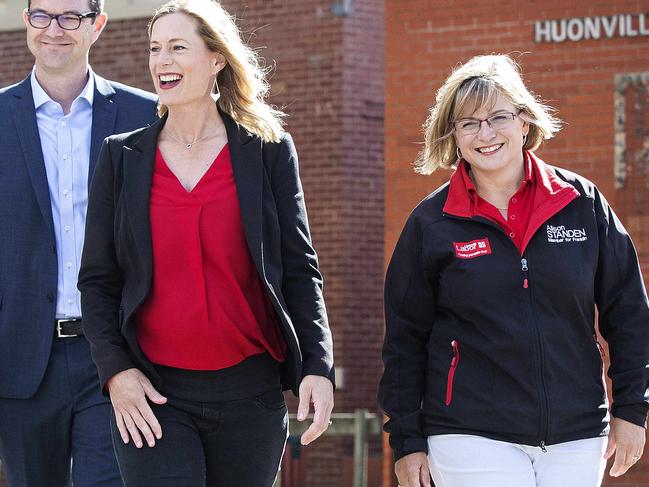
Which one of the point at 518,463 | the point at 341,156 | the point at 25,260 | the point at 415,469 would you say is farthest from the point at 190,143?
the point at 341,156

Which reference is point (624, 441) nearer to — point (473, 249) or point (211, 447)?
point (473, 249)

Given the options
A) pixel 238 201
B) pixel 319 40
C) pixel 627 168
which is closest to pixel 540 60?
pixel 627 168

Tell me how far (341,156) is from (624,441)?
862cm

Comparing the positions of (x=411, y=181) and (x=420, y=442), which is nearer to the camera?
(x=420, y=442)

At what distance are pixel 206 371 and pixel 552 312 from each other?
117cm

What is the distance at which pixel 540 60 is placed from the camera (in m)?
10.1

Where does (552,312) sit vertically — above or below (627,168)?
below

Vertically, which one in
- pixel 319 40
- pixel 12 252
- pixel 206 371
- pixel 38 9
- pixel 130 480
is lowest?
pixel 130 480

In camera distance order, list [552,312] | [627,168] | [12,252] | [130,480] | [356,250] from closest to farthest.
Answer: [130,480] → [552,312] → [12,252] → [627,168] → [356,250]

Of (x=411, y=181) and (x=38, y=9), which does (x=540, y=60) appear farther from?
(x=38, y=9)

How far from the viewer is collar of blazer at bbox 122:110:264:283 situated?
14.0 ft

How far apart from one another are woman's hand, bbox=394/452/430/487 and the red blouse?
69 centimetres

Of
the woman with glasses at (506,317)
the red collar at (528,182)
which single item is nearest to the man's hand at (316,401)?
the woman with glasses at (506,317)

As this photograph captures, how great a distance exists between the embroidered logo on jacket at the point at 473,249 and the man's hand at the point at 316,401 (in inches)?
26.5
